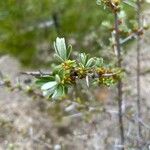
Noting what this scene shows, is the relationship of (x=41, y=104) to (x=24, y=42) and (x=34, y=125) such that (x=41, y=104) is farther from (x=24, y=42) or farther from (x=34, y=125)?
(x=24, y=42)

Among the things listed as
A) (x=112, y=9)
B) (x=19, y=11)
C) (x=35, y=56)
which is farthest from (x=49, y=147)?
(x=112, y=9)

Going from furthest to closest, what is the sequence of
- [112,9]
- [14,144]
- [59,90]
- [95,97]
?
1. [95,97]
2. [14,144]
3. [112,9]
4. [59,90]

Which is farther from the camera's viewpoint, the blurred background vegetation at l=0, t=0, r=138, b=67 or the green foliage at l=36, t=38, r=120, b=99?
the blurred background vegetation at l=0, t=0, r=138, b=67

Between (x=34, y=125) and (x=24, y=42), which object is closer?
(x=34, y=125)

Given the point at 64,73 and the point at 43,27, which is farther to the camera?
the point at 43,27

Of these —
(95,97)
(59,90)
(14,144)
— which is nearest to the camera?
(59,90)

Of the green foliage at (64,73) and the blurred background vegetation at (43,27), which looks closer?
the green foliage at (64,73)

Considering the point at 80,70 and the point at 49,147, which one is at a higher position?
the point at 80,70

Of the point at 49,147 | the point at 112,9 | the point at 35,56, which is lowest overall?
the point at 49,147
